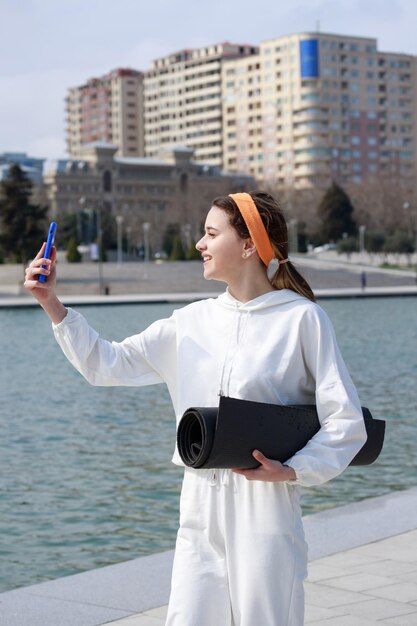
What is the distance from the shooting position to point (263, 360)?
8.74 feet

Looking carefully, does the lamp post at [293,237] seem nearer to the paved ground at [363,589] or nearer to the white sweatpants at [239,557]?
the paved ground at [363,589]

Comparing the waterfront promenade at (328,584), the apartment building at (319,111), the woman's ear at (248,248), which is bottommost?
the waterfront promenade at (328,584)

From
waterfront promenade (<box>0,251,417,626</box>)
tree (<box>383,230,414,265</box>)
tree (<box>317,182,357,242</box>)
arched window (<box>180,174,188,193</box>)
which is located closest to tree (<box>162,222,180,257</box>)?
tree (<box>317,182,357,242</box>)

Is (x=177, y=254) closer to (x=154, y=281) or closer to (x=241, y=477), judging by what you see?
(x=154, y=281)

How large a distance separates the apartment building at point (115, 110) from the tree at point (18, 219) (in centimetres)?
9495

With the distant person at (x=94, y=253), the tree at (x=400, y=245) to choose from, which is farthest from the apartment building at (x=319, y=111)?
the distant person at (x=94, y=253)

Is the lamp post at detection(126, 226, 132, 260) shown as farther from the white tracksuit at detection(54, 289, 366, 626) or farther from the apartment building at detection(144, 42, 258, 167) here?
the white tracksuit at detection(54, 289, 366, 626)

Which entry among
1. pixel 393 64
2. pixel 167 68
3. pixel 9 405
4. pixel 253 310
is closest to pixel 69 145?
pixel 167 68

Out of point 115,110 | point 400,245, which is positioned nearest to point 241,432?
point 400,245

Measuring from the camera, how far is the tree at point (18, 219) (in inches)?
2349

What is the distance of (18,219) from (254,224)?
57835 millimetres

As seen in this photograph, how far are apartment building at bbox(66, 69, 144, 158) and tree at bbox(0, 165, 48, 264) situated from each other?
94.9 metres

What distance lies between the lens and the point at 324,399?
2621 millimetres

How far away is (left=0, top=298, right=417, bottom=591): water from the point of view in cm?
670
